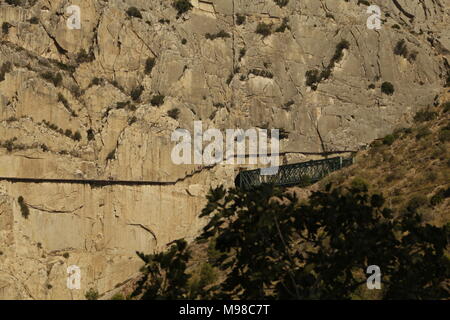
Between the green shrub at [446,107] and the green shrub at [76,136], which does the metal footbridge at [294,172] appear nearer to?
the green shrub at [446,107]

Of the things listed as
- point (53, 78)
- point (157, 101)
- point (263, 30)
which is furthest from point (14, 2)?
point (263, 30)

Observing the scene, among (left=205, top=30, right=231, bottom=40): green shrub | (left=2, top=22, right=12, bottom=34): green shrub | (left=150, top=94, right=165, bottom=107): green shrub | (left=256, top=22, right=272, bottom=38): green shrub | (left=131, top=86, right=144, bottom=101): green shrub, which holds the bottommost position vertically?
(left=150, top=94, right=165, bottom=107): green shrub

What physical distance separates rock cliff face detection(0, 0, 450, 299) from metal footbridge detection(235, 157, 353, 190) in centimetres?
121

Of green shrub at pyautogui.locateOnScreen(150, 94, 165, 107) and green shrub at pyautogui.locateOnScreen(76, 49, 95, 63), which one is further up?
green shrub at pyautogui.locateOnScreen(76, 49, 95, 63)

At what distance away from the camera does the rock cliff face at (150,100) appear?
2039 inches

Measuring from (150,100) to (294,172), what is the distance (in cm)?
901

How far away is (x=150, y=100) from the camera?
2202 inches

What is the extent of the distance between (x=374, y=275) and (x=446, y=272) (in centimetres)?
189

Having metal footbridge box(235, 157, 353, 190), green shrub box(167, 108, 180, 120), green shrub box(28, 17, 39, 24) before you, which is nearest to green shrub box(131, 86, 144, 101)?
green shrub box(167, 108, 180, 120)

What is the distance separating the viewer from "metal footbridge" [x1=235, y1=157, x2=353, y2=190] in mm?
55094

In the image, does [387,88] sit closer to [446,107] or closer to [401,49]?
[401,49]

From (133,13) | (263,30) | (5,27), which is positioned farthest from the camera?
(263,30)

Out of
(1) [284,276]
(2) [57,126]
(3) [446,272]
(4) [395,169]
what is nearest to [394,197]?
(4) [395,169]

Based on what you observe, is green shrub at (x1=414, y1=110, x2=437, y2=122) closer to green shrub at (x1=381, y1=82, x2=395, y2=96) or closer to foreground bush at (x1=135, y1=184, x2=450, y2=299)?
green shrub at (x1=381, y1=82, x2=395, y2=96)
